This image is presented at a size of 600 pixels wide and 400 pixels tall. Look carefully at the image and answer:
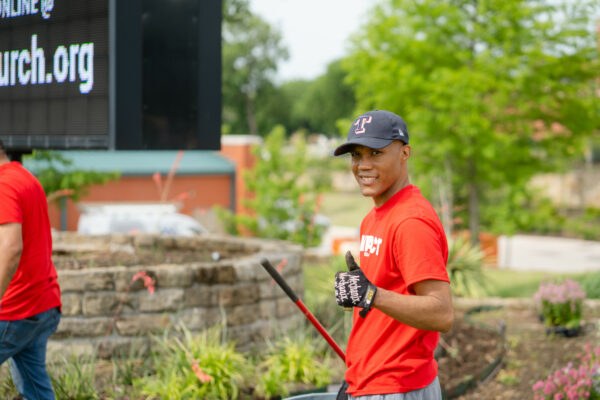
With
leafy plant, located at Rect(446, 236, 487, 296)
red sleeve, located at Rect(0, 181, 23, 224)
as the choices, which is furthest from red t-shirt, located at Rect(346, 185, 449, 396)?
leafy plant, located at Rect(446, 236, 487, 296)

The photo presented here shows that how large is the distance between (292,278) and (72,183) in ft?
20.6

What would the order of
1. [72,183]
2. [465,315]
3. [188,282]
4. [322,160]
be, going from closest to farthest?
[188,282]
[465,315]
[72,183]
[322,160]

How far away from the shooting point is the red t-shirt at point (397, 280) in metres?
2.52

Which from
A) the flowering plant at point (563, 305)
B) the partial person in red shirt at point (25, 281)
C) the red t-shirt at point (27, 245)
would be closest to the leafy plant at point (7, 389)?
the partial person in red shirt at point (25, 281)

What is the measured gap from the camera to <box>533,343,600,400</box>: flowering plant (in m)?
5.07

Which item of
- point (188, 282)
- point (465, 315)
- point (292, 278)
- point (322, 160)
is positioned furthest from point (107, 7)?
point (322, 160)

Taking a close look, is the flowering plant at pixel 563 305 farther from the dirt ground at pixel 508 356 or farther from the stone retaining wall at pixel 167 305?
the stone retaining wall at pixel 167 305

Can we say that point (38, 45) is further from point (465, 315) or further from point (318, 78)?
point (318, 78)

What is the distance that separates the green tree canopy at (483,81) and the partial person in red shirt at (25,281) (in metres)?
11.2

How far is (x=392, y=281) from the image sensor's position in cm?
267

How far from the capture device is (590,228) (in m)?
28.5

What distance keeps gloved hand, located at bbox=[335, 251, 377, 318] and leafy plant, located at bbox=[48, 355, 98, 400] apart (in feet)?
10.6

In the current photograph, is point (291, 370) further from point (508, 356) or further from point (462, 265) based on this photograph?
point (462, 265)

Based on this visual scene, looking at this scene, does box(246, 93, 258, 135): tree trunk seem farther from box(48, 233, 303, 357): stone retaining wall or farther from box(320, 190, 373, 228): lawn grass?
box(48, 233, 303, 357): stone retaining wall
